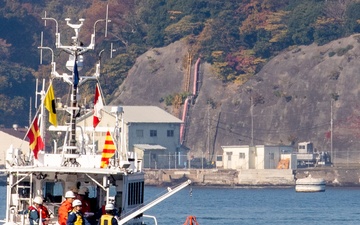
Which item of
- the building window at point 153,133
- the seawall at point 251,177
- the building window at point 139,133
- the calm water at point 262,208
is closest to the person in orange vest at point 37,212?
the calm water at point 262,208

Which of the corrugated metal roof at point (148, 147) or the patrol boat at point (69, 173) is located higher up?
the corrugated metal roof at point (148, 147)

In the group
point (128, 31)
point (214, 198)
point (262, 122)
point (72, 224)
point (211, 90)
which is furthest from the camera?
point (128, 31)

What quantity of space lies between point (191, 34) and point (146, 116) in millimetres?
39190

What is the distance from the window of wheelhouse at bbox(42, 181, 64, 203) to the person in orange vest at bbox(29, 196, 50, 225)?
193 centimetres

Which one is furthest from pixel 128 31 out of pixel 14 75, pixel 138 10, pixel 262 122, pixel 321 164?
pixel 321 164

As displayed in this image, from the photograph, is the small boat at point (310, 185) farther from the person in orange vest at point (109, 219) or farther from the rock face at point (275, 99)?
the person in orange vest at point (109, 219)

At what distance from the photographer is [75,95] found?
32625 mm

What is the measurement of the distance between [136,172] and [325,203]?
62.6 m

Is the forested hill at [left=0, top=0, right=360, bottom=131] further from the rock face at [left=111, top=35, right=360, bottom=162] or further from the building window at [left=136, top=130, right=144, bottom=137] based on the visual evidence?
the building window at [left=136, top=130, right=144, bottom=137]

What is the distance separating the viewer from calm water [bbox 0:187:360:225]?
72.3m

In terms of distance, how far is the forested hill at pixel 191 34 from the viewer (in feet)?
541

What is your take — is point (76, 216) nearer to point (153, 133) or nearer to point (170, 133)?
point (153, 133)

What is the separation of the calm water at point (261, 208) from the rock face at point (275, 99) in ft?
81.4

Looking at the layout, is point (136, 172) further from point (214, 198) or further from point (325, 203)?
point (214, 198)
